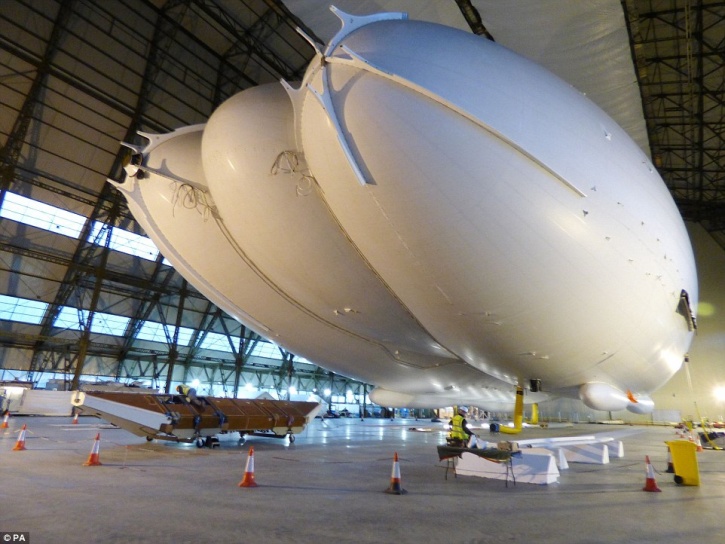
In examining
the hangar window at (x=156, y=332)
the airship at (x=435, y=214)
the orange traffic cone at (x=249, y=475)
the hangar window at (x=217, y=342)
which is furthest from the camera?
the hangar window at (x=217, y=342)

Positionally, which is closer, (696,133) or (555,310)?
(555,310)

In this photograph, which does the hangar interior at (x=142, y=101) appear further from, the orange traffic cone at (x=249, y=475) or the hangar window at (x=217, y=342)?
the orange traffic cone at (x=249, y=475)

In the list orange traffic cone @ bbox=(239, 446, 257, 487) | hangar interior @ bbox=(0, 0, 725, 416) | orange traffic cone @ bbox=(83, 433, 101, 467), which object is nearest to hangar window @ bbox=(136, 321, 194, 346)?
hangar interior @ bbox=(0, 0, 725, 416)

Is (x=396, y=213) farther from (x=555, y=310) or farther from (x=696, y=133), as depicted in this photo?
(x=696, y=133)

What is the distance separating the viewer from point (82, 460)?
8602 mm

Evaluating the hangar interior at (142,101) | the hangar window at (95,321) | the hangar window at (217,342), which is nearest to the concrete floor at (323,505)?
the hangar interior at (142,101)

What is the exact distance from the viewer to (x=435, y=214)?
6461 mm

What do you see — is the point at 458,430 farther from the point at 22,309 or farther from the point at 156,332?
the point at 156,332

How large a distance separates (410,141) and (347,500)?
15.2ft

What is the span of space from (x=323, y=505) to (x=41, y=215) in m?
30.7

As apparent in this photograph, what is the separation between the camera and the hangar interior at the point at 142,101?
19.5 meters

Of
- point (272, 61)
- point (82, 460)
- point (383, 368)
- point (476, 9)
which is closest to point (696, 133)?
point (476, 9)

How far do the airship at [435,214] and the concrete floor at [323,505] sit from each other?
269 cm

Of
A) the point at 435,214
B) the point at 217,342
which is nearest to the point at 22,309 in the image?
the point at 217,342
